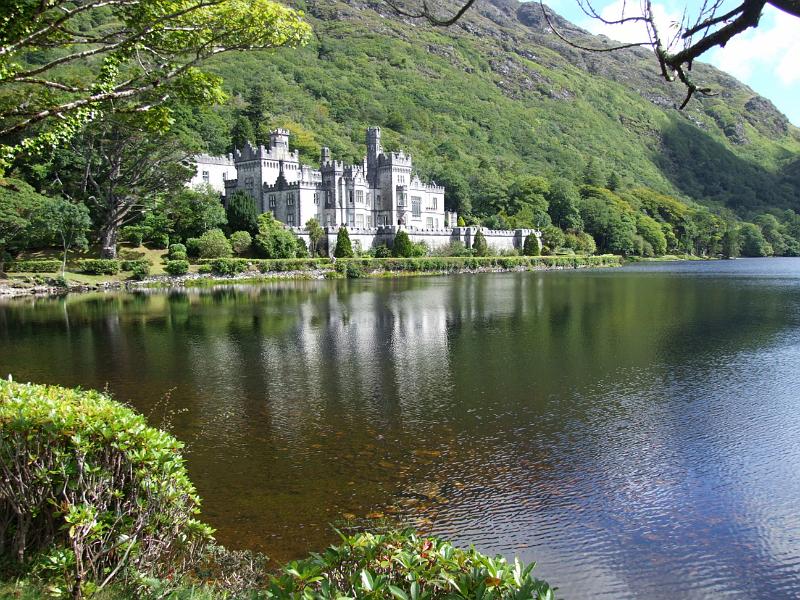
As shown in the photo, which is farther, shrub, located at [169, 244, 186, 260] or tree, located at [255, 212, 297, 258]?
tree, located at [255, 212, 297, 258]

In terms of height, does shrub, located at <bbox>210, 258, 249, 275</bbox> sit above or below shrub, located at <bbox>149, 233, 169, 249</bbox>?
below

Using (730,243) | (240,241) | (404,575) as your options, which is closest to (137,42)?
(404,575)

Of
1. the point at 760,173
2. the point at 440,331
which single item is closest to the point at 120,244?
the point at 440,331

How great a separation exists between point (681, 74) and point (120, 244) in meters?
67.1

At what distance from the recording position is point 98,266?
56594 mm

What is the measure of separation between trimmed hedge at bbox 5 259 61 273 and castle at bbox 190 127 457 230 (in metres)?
27.1

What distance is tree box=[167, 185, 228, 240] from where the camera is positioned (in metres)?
66.0

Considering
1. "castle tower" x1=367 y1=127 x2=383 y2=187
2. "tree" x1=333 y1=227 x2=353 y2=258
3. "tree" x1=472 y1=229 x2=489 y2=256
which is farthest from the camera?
"castle tower" x1=367 y1=127 x2=383 y2=187

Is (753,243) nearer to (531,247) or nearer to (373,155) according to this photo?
(531,247)

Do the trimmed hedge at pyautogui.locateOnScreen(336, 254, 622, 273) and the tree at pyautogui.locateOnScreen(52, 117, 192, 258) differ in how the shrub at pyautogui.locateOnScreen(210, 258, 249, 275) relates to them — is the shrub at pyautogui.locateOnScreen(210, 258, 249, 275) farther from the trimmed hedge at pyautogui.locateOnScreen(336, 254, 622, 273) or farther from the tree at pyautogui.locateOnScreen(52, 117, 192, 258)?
the trimmed hedge at pyautogui.locateOnScreen(336, 254, 622, 273)

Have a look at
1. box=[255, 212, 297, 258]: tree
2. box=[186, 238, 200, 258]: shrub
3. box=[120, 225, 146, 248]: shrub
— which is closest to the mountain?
box=[255, 212, 297, 258]: tree

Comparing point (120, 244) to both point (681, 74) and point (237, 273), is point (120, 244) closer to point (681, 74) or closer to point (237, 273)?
point (237, 273)

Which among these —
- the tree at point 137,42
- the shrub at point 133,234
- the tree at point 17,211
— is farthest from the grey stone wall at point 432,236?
the tree at point 137,42

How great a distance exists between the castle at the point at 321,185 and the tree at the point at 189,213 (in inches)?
514
